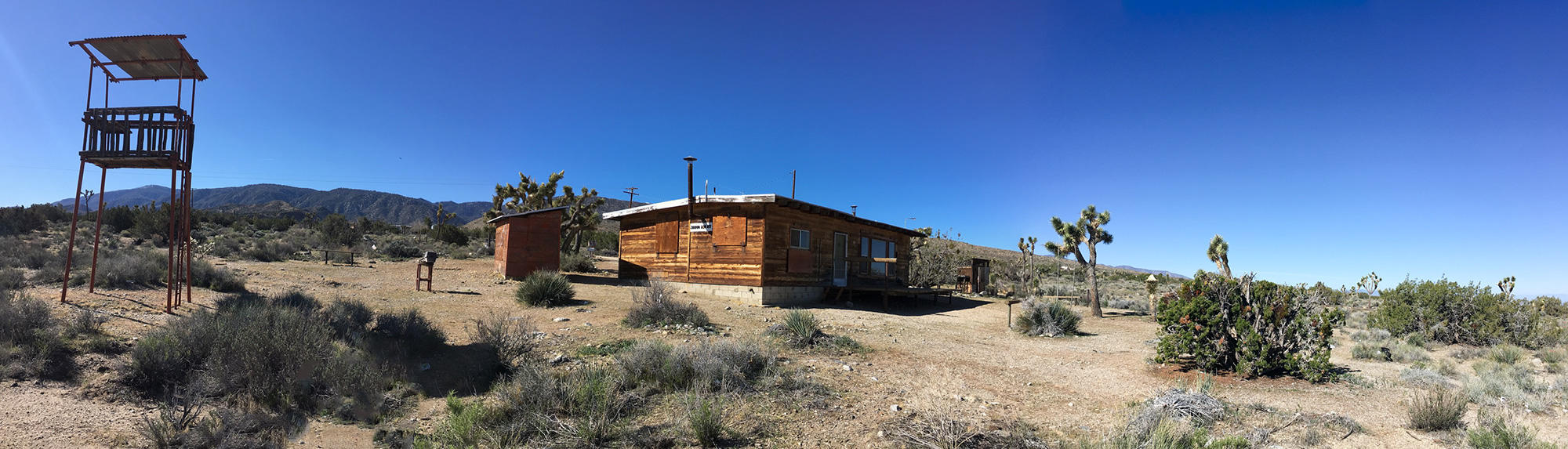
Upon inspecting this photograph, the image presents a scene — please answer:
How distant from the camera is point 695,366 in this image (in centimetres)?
657

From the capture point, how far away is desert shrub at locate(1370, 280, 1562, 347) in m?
A: 11.5

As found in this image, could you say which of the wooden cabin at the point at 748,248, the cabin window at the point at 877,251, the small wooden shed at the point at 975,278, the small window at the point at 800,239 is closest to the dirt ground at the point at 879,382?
the wooden cabin at the point at 748,248

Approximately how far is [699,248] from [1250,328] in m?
13.1

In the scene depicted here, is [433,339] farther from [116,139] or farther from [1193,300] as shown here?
[1193,300]

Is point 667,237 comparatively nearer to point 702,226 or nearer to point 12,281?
point 702,226

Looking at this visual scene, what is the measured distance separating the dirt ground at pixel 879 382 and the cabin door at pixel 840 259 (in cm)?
448

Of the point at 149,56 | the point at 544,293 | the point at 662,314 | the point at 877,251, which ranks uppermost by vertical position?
the point at 149,56

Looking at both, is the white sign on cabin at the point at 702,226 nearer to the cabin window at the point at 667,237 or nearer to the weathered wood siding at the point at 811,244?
the cabin window at the point at 667,237

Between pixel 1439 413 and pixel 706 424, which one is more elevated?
pixel 1439 413

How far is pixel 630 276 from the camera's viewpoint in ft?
66.5

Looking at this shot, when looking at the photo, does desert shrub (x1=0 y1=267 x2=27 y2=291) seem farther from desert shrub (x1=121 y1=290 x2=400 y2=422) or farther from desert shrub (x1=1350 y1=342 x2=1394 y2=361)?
desert shrub (x1=1350 y1=342 x2=1394 y2=361)

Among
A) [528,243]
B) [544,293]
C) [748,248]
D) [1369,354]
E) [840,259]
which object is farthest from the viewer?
[840,259]

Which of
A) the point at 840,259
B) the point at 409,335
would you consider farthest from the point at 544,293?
the point at 840,259

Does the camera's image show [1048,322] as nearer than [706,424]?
No
